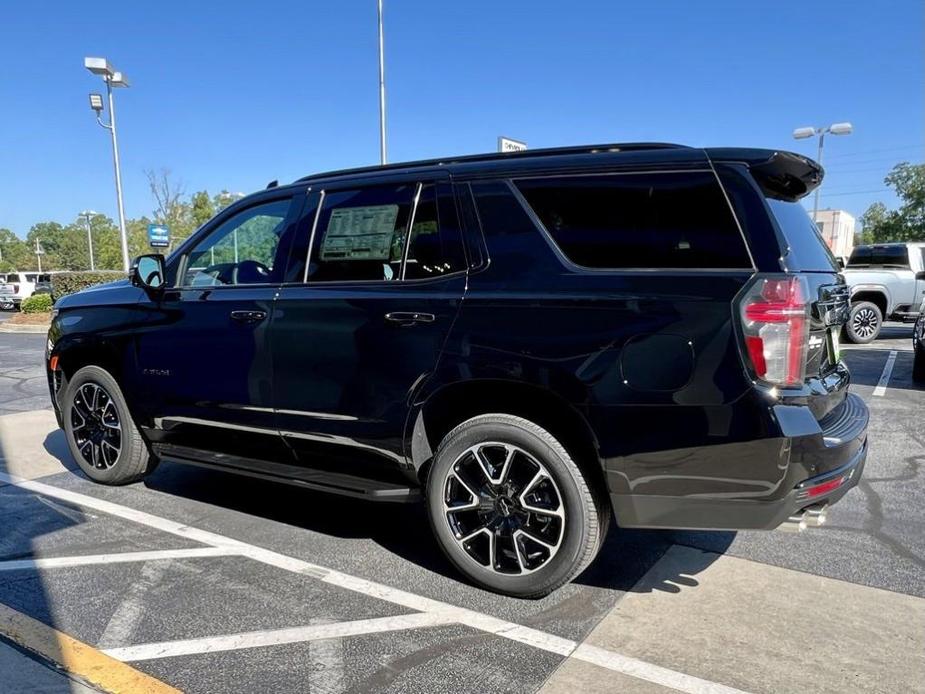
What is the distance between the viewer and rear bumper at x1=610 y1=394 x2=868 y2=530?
2541mm

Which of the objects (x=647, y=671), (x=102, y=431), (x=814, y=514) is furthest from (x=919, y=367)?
(x=102, y=431)

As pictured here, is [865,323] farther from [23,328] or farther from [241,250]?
[23,328]

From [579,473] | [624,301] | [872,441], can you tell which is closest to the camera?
[624,301]

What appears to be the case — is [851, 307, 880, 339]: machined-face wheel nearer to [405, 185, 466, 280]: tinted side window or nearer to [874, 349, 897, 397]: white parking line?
[874, 349, 897, 397]: white parking line

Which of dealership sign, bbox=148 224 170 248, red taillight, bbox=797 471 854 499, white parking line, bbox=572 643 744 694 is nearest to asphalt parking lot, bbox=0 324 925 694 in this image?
white parking line, bbox=572 643 744 694

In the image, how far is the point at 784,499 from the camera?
2539 millimetres

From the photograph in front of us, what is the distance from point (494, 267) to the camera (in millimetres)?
3066

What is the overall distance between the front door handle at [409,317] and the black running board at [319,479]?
85 centimetres

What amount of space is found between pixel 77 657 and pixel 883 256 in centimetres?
1580

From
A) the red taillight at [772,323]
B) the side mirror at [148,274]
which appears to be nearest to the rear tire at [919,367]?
the red taillight at [772,323]

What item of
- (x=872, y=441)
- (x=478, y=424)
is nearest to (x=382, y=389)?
(x=478, y=424)

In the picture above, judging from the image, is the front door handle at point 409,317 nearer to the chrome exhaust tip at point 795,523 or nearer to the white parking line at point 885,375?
the chrome exhaust tip at point 795,523

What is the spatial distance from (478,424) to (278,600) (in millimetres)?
1242

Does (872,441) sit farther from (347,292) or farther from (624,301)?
(347,292)
